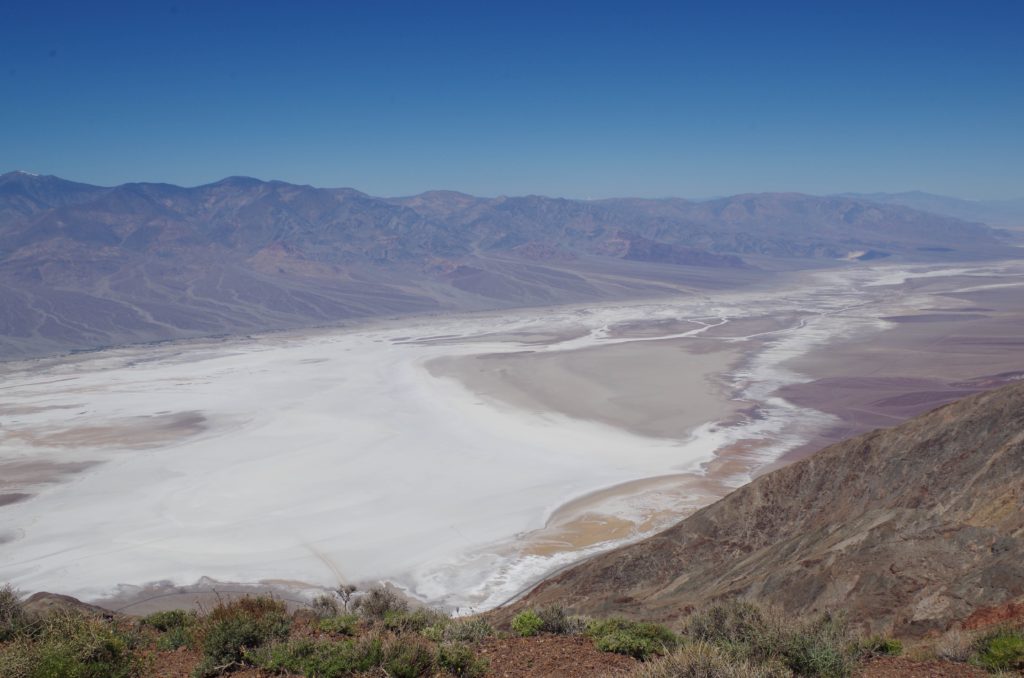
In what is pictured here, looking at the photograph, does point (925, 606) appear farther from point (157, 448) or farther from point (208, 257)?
point (208, 257)

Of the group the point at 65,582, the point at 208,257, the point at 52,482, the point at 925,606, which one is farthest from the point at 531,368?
the point at 208,257

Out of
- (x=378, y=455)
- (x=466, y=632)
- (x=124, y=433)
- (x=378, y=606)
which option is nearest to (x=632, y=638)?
(x=466, y=632)

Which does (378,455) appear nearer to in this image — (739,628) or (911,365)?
(739,628)

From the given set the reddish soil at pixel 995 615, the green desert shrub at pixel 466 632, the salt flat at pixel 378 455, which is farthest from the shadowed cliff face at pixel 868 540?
the salt flat at pixel 378 455

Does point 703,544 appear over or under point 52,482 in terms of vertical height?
over

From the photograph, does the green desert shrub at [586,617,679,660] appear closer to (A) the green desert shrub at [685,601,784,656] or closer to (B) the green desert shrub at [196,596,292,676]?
(A) the green desert shrub at [685,601,784,656]

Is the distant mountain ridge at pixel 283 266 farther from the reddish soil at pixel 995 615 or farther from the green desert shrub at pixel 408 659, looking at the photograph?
the reddish soil at pixel 995 615
